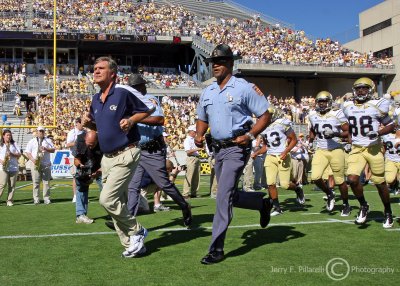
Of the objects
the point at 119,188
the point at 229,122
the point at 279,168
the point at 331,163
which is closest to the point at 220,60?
the point at 229,122

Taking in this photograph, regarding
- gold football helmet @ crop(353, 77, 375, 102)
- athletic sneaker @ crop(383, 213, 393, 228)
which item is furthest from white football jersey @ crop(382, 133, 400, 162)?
athletic sneaker @ crop(383, 213, 393, 228)

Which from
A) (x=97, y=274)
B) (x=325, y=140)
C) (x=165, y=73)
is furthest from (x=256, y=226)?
(x=165, y=73)

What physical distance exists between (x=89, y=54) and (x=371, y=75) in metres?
24.7

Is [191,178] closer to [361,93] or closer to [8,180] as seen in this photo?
[8,180]

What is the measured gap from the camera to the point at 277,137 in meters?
9.45

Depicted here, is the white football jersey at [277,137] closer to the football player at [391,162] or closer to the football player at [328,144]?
the football player at [328,144]

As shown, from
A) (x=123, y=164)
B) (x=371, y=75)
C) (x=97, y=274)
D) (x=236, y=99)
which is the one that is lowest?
(x=97, y=274)

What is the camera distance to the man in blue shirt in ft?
17.8

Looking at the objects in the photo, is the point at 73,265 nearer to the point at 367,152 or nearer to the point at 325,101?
the point at 367,152

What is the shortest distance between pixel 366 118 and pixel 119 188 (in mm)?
3868

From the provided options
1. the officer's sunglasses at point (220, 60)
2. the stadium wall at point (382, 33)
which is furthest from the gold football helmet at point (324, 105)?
the stadium wall at point (382, 33)

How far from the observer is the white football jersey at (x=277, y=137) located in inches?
372

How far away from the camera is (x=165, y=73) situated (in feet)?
149

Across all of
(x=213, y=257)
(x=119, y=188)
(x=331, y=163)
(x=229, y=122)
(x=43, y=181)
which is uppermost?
(x=229, y=122)
